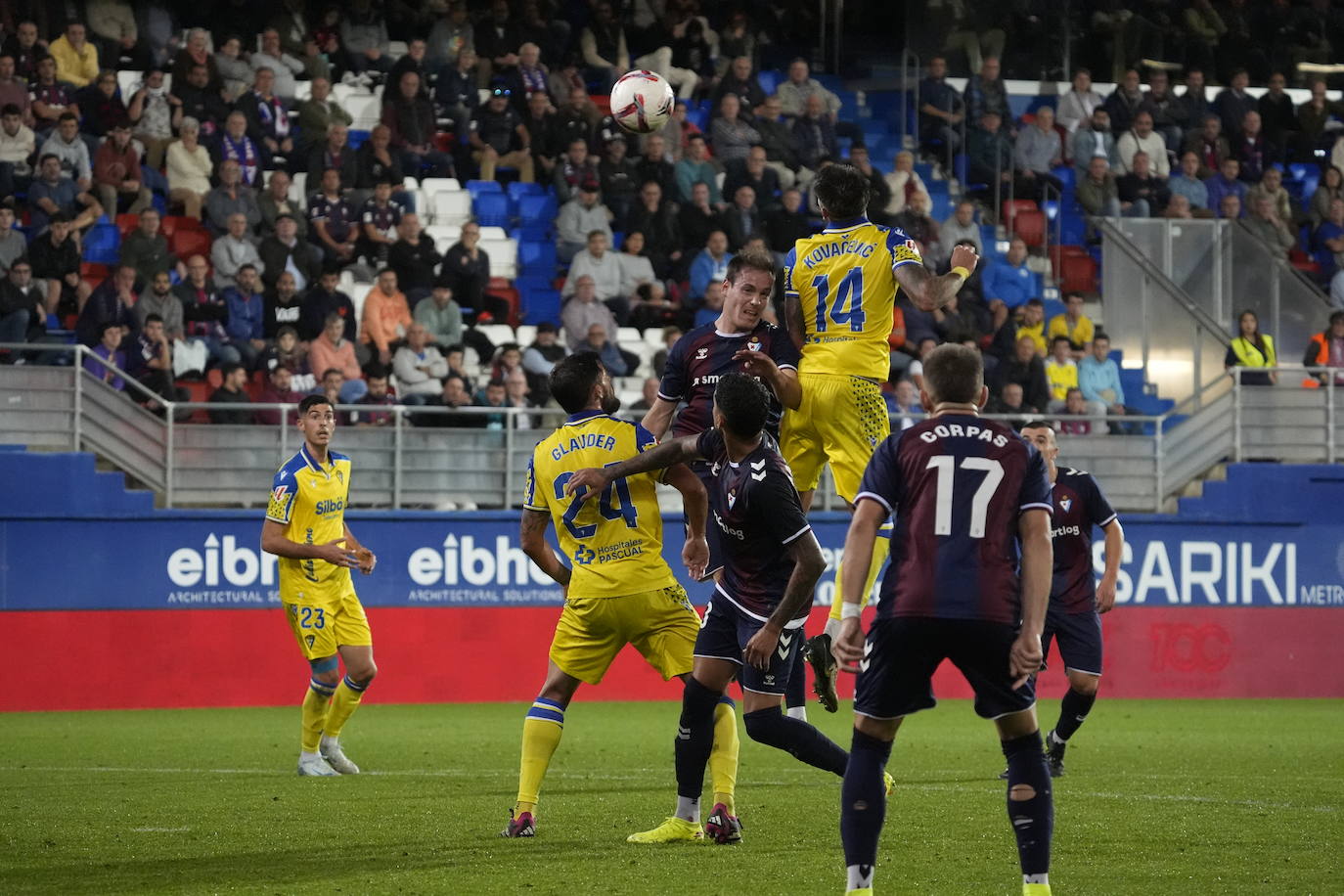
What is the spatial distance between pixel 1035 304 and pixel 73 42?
35.4ft

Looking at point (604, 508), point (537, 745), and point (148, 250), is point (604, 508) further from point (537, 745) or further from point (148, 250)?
point (148, 250)

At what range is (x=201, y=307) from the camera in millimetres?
18500

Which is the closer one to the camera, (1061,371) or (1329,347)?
(1061,371)

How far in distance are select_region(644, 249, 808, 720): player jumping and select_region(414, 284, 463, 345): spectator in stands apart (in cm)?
1000

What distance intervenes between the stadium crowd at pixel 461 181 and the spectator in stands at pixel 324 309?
0.02m

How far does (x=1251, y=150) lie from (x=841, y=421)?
1702 centimetres

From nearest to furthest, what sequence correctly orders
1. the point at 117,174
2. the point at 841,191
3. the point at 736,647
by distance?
the point at 736,647
the point at 841,191
the point at 117,174

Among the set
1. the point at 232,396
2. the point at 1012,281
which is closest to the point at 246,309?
the point at 232,396

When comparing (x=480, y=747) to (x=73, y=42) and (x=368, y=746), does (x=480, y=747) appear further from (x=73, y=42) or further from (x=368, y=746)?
(x=73, y=42)

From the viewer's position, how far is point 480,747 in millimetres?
13555

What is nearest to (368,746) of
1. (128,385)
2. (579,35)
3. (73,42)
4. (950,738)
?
(950,738)

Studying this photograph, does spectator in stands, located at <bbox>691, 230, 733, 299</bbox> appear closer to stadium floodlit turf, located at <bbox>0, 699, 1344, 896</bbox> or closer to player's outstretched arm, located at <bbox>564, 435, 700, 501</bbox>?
stadium floodlit turf, located at <bbox>0, 699, 1344, 896</bbox>

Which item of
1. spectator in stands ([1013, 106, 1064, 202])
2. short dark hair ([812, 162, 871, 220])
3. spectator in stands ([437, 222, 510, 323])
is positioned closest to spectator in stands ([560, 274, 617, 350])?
spectator in stands ([437, 222, 510, 323])

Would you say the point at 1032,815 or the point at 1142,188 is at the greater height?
the point at 1142,188
